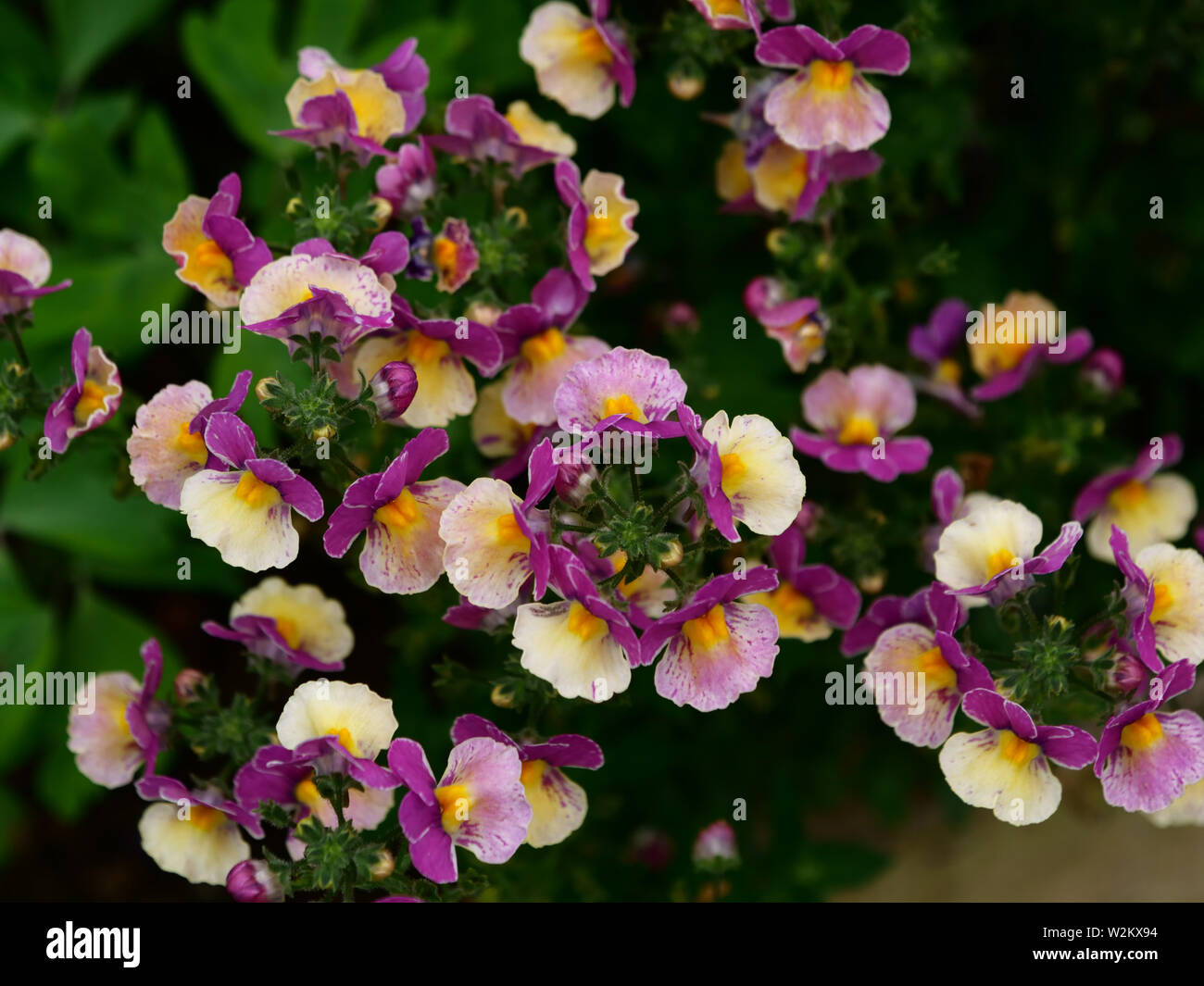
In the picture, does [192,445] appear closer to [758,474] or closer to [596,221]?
[596,221]

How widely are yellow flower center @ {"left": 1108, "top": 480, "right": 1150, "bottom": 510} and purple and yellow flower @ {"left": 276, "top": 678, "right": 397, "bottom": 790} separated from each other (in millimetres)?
1926

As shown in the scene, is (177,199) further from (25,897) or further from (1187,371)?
(1187,371)

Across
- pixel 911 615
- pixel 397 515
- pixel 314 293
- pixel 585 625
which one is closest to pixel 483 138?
pixel 314 293

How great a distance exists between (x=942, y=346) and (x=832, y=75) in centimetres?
95

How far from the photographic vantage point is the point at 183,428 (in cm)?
221

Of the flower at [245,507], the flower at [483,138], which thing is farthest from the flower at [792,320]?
the flower at [245,507]

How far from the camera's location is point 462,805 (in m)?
2.05

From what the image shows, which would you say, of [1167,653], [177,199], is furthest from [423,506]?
[177,199]

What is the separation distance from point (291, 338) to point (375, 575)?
0.47 meters

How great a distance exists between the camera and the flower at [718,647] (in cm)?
204

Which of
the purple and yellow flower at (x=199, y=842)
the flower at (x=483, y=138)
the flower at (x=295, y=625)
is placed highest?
the flower at (x=483, y=138)

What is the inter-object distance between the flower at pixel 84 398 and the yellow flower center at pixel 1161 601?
2.14 meters

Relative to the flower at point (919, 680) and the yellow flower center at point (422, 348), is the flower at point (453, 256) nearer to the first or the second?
the yellow flower center at point (422, 348)

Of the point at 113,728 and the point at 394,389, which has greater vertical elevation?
the point at 394,389
